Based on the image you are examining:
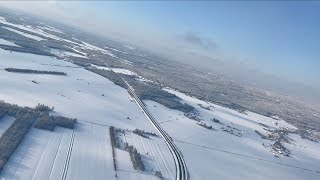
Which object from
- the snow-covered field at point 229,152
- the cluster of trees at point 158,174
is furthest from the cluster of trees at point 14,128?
the snow-covered field at point 229,152

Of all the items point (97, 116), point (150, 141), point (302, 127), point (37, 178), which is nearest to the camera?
point (37, 178)

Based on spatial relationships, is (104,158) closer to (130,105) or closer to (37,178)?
(37,178)

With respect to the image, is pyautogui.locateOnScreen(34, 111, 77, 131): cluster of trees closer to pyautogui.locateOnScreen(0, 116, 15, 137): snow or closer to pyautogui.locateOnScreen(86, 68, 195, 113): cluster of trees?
pyautogui.locateOnScreen(0, 116, 15, 137): snow

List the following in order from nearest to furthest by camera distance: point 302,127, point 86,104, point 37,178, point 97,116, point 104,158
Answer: point 37,178 < point 104,158 < point 97,116 < point 86,104 < point 302,127

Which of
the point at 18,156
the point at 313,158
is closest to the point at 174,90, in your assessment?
the point at 313,158

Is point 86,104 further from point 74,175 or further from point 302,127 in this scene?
point 302,127

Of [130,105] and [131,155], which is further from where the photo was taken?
[130,105]
